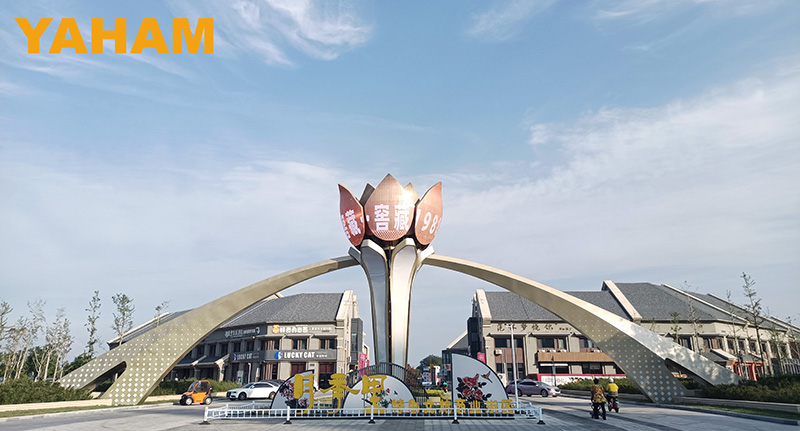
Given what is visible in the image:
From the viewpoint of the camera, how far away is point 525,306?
49406 millimetres

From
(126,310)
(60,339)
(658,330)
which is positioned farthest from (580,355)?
(60,339)

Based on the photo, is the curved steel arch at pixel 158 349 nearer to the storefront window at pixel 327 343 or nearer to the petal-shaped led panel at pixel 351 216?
the petal-shaped led panel at pixel 351 216

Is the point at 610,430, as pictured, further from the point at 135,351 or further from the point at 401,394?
the point at 135,351

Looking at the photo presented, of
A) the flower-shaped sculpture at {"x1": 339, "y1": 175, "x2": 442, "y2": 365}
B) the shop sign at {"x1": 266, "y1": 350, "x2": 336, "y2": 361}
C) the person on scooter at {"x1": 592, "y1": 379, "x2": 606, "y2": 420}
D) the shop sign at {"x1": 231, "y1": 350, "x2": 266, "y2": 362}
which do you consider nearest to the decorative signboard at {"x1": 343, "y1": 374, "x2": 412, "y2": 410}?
the person on scooter at {"x1": 592, "y1": 379, "x2": 606, "y2": 420}

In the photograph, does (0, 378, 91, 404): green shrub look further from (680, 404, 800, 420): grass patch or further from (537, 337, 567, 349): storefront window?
(537, 337, 567, 349): storefront window

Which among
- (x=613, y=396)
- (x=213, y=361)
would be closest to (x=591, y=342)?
(x=613, y=396)

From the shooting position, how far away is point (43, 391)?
19.7m

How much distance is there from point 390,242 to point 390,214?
4.58 feet

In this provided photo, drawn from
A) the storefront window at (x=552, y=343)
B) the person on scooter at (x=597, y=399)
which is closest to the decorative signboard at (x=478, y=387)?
the person on scooter at (x=597, y=399)

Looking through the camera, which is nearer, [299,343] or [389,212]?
[389,212]

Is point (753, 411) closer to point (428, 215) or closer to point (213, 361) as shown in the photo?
point (428, 215)

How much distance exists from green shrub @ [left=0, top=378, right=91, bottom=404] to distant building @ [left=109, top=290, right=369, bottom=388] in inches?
1017

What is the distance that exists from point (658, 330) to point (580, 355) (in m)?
7.69

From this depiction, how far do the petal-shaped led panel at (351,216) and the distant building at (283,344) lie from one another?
26241 mm
